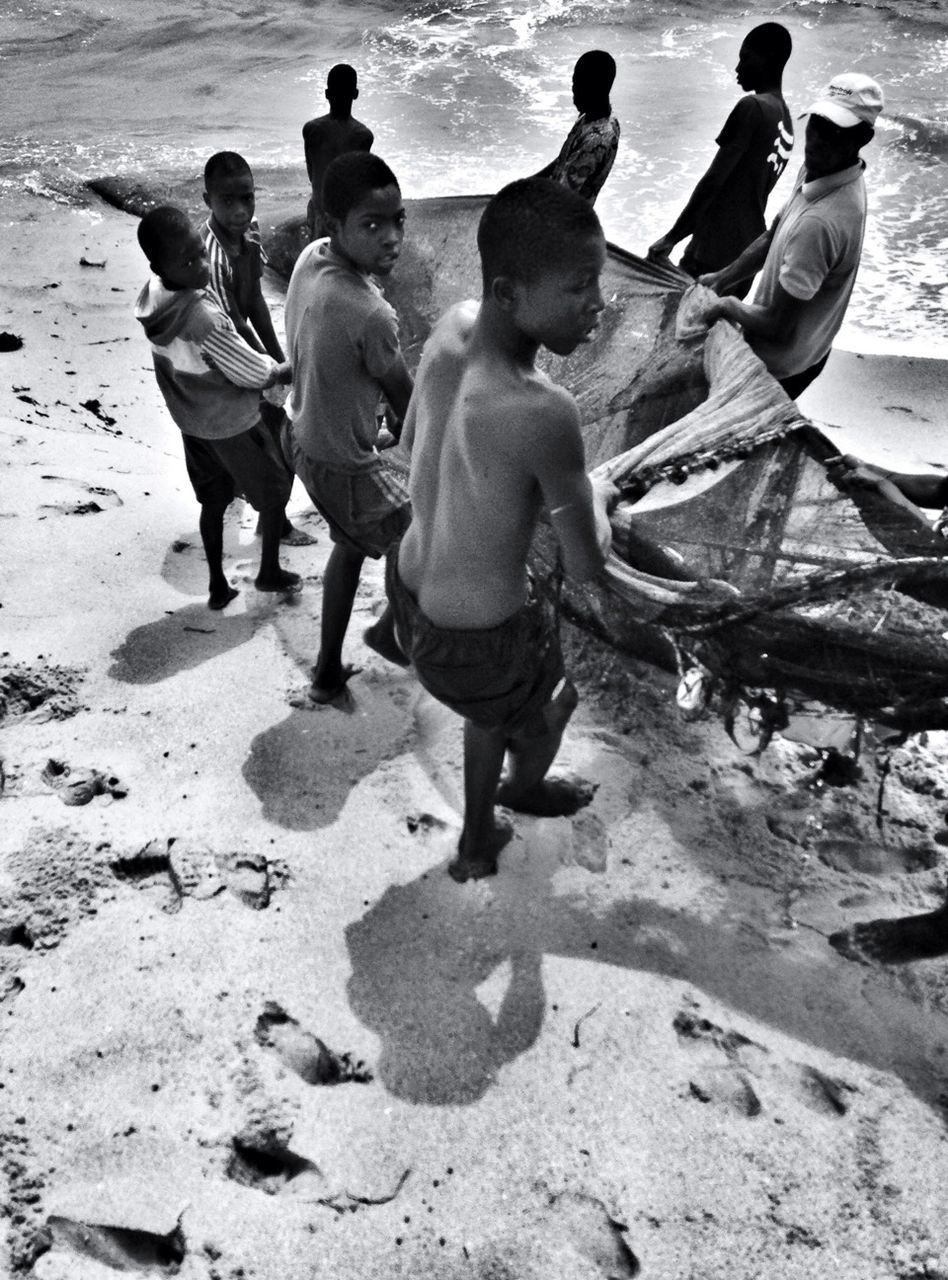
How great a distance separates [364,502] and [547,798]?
0.98 meters

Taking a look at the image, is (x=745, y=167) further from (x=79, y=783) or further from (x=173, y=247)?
(x=79, y=783)

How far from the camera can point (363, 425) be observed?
2760 mm

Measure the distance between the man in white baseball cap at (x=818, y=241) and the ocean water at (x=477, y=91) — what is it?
3511mm

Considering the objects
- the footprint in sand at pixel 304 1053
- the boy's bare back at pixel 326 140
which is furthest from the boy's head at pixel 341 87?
the footprint in sand at pixel 304 1053

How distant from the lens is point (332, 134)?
4645 mm

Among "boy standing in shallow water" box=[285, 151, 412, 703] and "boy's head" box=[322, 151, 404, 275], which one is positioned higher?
"boy's head" box=[322, 151, 404, 275]

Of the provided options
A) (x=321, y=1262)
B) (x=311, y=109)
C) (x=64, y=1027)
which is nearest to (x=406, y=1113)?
(x=321, y=1262)

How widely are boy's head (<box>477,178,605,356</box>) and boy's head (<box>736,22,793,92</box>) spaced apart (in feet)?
10.1

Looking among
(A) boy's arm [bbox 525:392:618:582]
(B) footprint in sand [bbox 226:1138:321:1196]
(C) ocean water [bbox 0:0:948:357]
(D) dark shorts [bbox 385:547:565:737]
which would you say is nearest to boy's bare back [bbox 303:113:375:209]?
(D) dark shorts [bbox 385:547:565:737]

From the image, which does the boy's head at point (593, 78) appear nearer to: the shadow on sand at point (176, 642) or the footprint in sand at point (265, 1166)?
the shadow on sand at point (176, 642)

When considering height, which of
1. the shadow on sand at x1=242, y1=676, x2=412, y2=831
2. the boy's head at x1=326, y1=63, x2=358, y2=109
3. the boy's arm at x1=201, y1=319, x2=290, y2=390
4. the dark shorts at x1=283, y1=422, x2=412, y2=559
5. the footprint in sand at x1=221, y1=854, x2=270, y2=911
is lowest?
the footprint in sand at x1=221, y1=854, x2=270, y2=911

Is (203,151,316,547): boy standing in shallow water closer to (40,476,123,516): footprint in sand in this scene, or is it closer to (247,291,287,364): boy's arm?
(247,291,287,364): boy's arm

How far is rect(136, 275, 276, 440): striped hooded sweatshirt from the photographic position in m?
3.00

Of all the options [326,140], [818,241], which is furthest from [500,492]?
[326,140]
